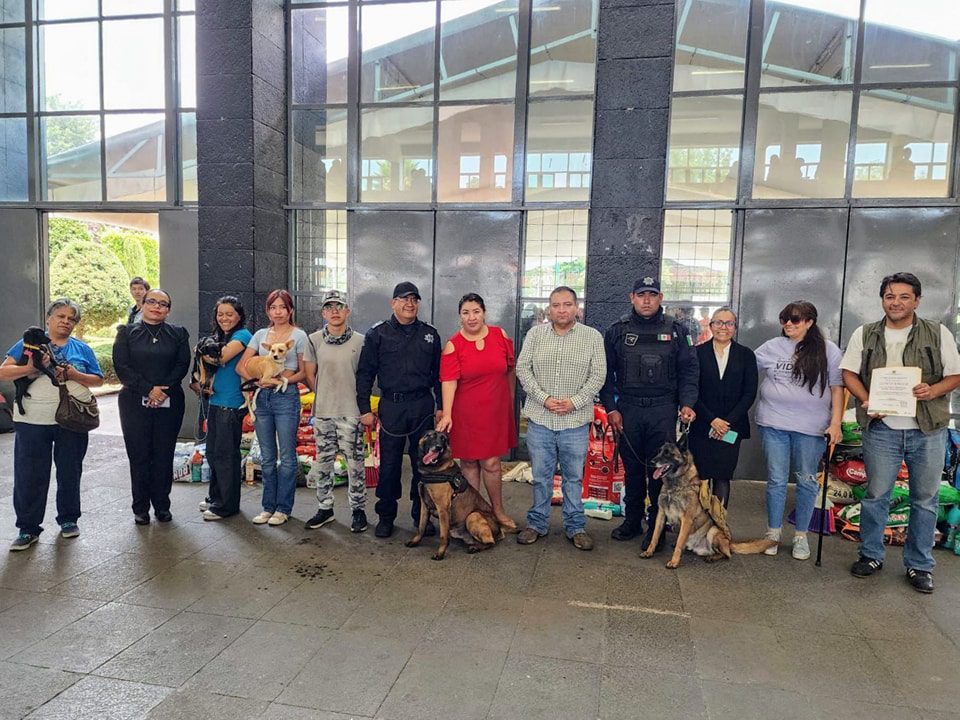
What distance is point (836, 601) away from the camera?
3.87 metres

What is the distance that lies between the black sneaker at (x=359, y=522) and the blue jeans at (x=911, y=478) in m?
3.62

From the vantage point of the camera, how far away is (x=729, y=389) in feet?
15.1

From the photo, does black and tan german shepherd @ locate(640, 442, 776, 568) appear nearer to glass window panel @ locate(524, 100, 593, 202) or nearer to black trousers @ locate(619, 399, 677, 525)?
black trousers @ locate(619, 399, 677, 525)

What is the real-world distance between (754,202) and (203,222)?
602 cm

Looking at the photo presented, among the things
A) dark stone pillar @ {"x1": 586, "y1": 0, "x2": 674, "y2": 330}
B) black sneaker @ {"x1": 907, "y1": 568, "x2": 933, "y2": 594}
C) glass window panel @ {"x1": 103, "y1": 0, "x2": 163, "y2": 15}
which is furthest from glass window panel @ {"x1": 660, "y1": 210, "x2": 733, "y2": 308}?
glass window panel @ {"x1": 103, "y1": 0, "x2": 163, "y2": 15}

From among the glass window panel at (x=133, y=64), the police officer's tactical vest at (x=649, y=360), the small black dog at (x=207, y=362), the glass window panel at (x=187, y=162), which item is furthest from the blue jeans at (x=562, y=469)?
the glass window panel at (x=133, y=64)

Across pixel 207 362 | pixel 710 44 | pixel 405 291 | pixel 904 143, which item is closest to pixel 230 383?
pixel 207 362

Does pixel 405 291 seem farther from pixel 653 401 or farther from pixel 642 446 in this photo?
pixel 642 446

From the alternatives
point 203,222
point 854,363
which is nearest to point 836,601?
point 854,363

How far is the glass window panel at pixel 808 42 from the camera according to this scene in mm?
6316

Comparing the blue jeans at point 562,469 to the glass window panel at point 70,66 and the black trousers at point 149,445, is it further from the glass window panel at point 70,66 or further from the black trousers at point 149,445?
the glass window panel at point 70,66

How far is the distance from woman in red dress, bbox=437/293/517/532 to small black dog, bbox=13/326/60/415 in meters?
2.75

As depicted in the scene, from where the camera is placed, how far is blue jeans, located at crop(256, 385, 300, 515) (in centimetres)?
496

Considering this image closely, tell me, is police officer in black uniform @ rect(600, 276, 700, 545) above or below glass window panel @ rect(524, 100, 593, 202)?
below
